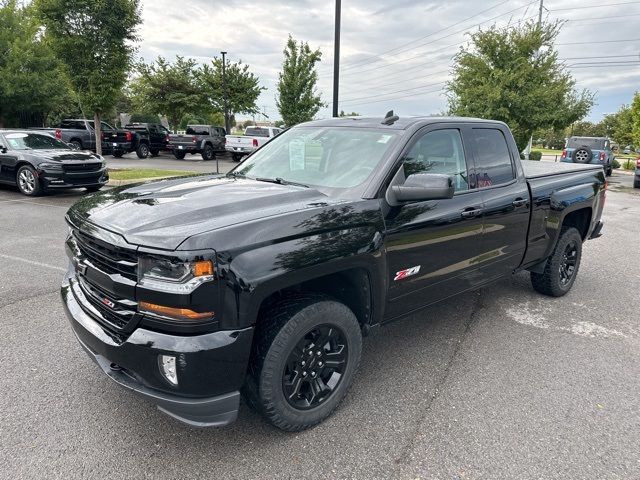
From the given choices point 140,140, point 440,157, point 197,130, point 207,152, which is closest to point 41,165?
point 440,157

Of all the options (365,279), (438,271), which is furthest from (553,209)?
(365,279)

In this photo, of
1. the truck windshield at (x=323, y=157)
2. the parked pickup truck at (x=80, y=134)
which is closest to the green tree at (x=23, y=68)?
the parked pickup truck at (x=80, y=134)

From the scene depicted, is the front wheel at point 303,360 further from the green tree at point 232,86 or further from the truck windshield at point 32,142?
the green tree at point 232,86

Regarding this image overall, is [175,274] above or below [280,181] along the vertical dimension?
below

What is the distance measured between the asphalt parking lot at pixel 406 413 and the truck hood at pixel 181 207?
1194mm

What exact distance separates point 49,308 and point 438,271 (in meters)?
3.61

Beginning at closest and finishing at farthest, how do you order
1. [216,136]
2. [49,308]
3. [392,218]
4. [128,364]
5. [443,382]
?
[128,364], [392,218], [443,382], [49,308], [216,136]

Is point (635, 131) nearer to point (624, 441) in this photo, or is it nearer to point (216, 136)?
point (216, 136)

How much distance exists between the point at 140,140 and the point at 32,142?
40.1 ft

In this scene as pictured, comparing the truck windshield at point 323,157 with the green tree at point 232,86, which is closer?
the truck windshield at point 323,157

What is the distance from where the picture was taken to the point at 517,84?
19.0 metres

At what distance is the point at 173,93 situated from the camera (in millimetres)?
31609

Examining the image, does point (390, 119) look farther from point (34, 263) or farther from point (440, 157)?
point (34, 263)

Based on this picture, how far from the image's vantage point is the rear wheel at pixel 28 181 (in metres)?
10.5
